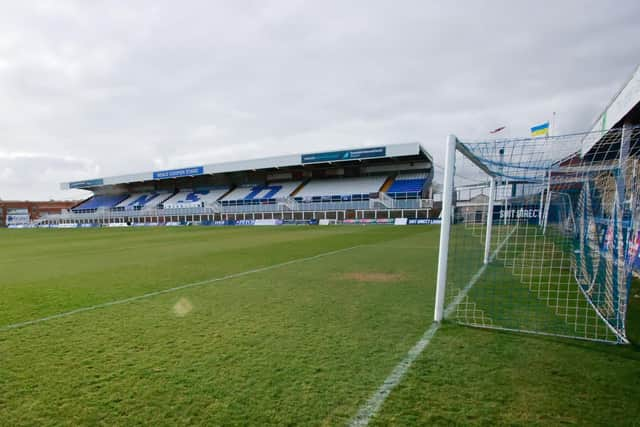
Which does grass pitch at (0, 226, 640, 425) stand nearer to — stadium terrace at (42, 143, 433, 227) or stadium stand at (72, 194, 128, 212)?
stadium terrace at (42, 143, 433, 227)

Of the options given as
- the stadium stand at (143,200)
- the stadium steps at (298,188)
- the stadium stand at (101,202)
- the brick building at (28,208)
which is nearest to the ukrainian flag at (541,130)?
the stadium steps at (298,188)

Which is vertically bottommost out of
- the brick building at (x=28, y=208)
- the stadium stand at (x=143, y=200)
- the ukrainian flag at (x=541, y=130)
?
the brick building at (x=28, y=208)

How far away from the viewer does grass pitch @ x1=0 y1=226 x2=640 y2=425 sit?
229 cm

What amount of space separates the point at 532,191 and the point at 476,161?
231 inches

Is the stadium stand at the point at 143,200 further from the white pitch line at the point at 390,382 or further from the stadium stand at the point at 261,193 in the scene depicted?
the white pitch line at the point at 390,382

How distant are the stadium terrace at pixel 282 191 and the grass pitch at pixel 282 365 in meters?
29.3

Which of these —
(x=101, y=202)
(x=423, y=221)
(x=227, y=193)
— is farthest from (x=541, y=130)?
(x=101, y=202)

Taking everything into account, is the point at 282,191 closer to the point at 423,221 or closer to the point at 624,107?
the point at 423,221

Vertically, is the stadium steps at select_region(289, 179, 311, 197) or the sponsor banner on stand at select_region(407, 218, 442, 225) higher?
the stadium steps at select_region(289, 179, 311, 197)

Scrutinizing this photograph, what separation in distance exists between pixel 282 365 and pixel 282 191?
1577 inches

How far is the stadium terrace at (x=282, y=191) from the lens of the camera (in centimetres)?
3462

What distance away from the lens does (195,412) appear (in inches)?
89.9

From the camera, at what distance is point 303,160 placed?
3897cm

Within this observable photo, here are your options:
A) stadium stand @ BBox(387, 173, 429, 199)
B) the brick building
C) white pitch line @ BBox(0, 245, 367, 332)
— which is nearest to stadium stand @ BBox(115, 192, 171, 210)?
the brick building
